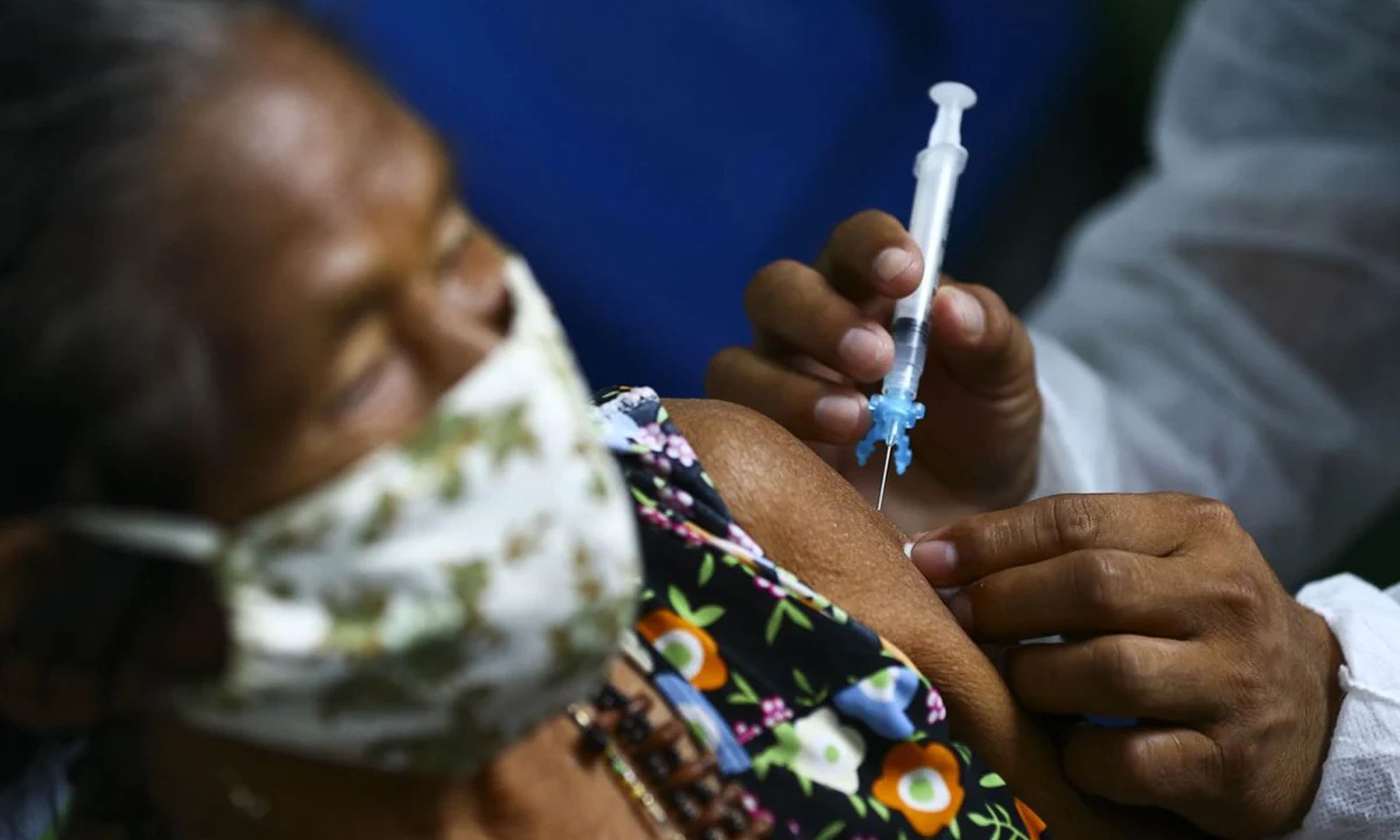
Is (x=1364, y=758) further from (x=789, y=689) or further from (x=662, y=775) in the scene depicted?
(x=662, y=775)

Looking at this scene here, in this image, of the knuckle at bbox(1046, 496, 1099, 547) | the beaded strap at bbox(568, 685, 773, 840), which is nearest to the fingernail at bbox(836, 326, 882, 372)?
the knuckle at bbox(1046, 496, 1099, 547)

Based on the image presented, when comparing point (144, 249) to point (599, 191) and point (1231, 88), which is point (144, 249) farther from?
point (1231, 88)

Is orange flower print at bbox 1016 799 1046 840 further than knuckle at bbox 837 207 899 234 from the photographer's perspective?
No

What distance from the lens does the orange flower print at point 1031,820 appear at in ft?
3.37

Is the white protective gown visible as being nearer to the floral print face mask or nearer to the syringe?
the syringe

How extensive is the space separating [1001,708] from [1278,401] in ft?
3.50

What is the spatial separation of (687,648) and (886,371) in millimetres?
373

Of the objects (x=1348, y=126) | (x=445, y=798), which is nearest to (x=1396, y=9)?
(x=1348, y=126)

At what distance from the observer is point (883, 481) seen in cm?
123

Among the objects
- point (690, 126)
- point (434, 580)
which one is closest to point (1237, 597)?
point (434, 580)

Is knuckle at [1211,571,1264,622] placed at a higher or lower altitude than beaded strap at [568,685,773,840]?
higher

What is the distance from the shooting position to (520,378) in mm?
703

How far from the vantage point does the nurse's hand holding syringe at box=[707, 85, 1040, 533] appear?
1229mm

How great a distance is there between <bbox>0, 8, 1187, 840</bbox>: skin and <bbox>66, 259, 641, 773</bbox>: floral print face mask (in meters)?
0.02
